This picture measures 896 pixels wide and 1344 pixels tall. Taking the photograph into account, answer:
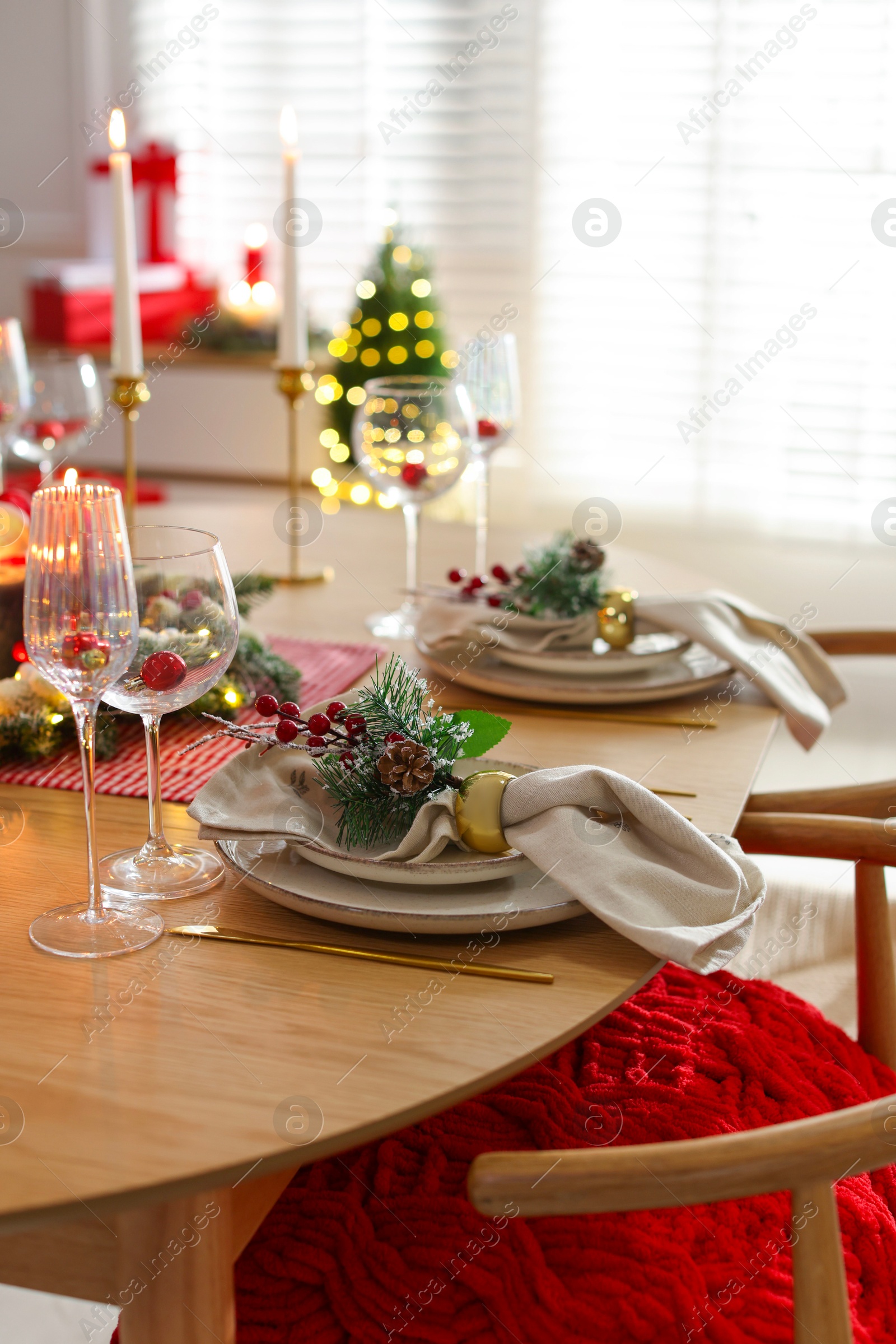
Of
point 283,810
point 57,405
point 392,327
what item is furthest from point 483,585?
point 392,327

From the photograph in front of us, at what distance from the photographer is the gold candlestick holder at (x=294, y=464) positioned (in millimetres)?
1551

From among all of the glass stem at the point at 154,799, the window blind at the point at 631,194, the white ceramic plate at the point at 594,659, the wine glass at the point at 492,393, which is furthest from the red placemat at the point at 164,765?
the window blind at the point at 631,194

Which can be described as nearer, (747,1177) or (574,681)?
(747,1177)

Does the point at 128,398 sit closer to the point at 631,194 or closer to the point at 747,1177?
the point at 747,1177

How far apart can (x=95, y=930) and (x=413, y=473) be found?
712mm

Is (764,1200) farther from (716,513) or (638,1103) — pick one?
(716,513)

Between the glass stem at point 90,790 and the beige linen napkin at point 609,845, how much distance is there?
7 centimetres

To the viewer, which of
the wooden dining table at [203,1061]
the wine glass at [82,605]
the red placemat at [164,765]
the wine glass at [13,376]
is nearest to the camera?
the wooden dining table at [203,1061]

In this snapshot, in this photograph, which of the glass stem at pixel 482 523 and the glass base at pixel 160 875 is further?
the glass stem at pixel 482 523

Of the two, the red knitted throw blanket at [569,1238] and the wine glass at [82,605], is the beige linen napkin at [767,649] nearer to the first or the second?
the red knitted throw blanket at [569,1238]

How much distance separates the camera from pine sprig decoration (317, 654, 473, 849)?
82 cm

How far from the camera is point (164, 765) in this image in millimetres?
1040

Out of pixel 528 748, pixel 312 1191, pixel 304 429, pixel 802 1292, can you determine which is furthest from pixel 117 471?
pixel 802 1292

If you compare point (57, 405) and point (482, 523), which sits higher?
point (57, 405)
